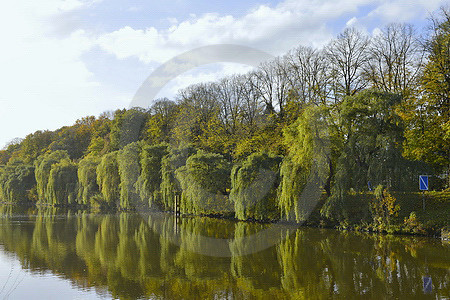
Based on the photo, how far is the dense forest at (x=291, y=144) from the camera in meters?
24.0

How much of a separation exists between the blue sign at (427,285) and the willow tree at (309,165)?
11730 millimetres

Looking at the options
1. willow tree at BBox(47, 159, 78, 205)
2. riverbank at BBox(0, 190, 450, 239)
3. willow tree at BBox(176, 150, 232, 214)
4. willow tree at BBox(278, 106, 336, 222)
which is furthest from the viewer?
willow tree at BBox(47, 159, 78, 205)

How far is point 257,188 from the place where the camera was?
28.5 meters

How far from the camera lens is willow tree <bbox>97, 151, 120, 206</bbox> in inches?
1629

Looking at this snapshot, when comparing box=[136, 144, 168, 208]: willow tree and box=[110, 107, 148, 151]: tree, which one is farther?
box=[110, 107, 148, 151]: tree

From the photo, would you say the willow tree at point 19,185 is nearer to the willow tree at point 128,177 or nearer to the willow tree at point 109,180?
the willow tree at point 109,180

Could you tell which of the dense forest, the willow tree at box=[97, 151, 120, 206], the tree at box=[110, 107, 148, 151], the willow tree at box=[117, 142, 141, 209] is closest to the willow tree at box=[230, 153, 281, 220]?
the dense forest

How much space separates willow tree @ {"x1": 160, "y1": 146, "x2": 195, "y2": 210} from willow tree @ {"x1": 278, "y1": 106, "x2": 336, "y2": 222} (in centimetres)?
1305

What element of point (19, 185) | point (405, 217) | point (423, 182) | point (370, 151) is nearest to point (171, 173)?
point (370, 151)

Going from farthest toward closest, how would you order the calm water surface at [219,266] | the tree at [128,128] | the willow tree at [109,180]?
1. the tree at [128,128]
2. the willow tree at [109,180]
3. the calm water surface at [219,266]

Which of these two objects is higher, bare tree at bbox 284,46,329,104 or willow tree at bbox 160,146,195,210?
bare tree at bbox 284,46,329,104

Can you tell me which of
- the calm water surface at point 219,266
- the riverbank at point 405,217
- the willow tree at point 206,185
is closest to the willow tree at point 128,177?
the willow tree at point 206,185

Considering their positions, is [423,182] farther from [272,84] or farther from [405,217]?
[272,84]

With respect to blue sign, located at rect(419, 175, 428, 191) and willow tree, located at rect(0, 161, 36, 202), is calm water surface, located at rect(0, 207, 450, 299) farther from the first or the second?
willow tree, located at rect(0, 161, 36, 202)
